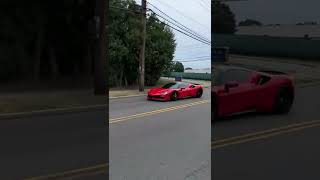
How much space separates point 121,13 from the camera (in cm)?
330

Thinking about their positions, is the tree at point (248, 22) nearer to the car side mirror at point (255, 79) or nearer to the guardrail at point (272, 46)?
the guardrail at point (272, 46)

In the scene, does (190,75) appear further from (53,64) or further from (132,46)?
(53,64)

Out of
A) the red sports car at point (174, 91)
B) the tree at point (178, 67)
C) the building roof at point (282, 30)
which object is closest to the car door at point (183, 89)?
the red sports car at point (174, 91)

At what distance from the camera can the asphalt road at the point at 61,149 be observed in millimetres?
3213

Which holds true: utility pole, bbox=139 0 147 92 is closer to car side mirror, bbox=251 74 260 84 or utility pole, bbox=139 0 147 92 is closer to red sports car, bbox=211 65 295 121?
red sports car, bbox=211 65 295 121

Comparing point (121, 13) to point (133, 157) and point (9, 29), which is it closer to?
point (9, 29)

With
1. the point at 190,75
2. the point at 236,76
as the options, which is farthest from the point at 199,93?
the point at 236,76

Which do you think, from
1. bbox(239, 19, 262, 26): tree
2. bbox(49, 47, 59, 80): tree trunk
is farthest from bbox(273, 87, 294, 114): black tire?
bbox(49, 47, 59, 80): tree trunk

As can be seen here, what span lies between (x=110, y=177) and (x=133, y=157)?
0.61 ft

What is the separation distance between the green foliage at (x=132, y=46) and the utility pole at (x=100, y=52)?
0.05 meters

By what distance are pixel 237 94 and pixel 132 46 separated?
2.13ft

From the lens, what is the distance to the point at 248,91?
3.02m

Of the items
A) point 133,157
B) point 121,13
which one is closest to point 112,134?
point 133,157

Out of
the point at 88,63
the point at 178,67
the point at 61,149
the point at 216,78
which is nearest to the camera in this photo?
the point at 216,78
